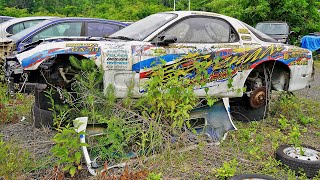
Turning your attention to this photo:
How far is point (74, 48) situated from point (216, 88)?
2267 mm

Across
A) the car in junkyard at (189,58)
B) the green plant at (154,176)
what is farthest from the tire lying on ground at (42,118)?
the green plant at (154,176)

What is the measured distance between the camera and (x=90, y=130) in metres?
4.64

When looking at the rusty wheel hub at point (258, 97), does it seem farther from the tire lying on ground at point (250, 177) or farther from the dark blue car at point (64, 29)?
the dark blue car at point (64, 29)

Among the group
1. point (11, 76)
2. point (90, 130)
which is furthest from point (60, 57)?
point (90, 130)

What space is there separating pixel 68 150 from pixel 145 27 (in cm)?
293

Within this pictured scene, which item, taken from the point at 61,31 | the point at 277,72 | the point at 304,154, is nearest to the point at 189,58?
the point at 277,72

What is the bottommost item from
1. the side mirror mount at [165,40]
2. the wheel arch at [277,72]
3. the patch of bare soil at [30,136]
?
the patch of bare soil at [30,136]

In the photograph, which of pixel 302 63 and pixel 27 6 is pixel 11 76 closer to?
pixel 302 63

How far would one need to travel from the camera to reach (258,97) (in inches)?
255

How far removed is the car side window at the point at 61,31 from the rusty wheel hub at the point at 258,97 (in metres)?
4.60

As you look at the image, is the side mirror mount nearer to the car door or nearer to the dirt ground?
the car door

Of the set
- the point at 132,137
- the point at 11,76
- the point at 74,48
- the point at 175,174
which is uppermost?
the point at 74,48

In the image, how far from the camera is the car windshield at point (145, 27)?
6.15m

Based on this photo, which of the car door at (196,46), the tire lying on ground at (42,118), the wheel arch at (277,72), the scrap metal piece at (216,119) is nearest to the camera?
the scrap metal piece at (216,119)
